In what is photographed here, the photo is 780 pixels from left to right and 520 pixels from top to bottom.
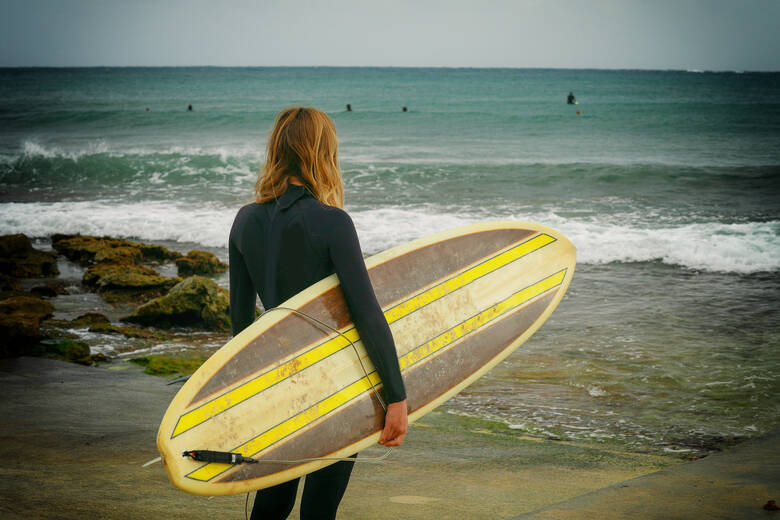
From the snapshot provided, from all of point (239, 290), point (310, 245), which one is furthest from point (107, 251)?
point (310, 245)

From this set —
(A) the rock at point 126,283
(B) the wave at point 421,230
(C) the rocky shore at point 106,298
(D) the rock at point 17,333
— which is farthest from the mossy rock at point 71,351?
(B) the wave at point 421,230

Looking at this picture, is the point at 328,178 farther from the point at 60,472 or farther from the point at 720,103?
the point at 720,103

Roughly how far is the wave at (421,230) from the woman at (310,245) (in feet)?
26.0

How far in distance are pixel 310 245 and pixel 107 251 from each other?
8145 mm

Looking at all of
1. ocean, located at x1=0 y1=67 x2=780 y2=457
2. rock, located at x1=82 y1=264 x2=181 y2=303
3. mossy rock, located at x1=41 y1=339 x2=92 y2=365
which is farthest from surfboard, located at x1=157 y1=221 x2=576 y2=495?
rock, located at x1=82 y1=264 x2=181 y2=303

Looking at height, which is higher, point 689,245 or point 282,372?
point 282,372

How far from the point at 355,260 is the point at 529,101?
44.1 meters

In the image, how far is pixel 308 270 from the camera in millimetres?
1633

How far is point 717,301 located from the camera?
7086 mm

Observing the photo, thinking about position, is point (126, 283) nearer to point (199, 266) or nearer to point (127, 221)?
point (199, 266)

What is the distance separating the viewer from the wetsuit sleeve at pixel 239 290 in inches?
Answer: 68.1

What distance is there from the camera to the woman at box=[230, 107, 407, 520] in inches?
61.2

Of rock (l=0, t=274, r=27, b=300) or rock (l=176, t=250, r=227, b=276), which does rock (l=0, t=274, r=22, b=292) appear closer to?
rock (l=0, t=274, r=27, b=300)

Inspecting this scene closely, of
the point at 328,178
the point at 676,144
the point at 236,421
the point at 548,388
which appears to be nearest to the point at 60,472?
the point at 236,421
